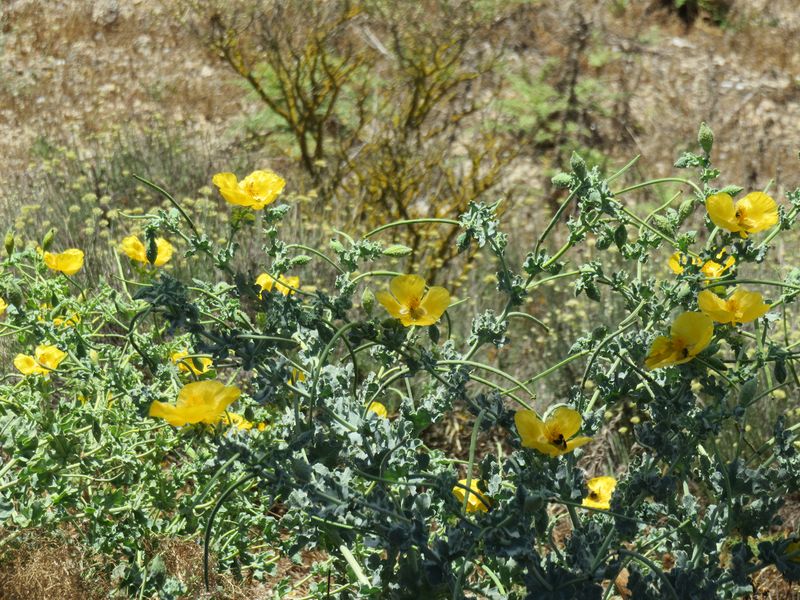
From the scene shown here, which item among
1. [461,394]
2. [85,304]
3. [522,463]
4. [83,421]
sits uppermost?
[461,394]

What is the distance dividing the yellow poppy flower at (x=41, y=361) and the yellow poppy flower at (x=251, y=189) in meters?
0.61

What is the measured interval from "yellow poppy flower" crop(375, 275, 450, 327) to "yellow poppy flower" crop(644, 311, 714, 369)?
0.33 metres

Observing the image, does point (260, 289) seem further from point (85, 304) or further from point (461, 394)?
point (85, 304)

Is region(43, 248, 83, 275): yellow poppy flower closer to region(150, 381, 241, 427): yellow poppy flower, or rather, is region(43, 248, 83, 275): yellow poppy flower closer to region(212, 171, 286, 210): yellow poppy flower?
region(212, 171, 286, 210): yellow poppy flower

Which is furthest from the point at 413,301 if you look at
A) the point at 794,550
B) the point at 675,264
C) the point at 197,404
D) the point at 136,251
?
the point at 136,251

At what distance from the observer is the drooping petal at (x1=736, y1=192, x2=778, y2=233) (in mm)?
1672

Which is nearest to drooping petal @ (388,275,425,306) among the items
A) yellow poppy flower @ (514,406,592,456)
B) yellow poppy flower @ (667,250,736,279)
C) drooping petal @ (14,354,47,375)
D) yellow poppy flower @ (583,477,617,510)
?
yellow poppy flower @ (514,406,592,456)

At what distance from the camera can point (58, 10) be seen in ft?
25.6

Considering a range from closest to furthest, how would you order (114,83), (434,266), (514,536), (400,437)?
1. (514,536)
2. (400,437)
3. (434,266)
4. (114,83)

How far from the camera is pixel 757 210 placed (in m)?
1.69

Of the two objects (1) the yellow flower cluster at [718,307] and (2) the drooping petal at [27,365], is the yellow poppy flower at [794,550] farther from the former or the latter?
(2) the drooping petal at [27,365]

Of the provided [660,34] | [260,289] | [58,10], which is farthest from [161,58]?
[260,289]

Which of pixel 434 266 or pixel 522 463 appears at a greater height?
pixel 522 463

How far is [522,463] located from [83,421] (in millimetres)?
1056
